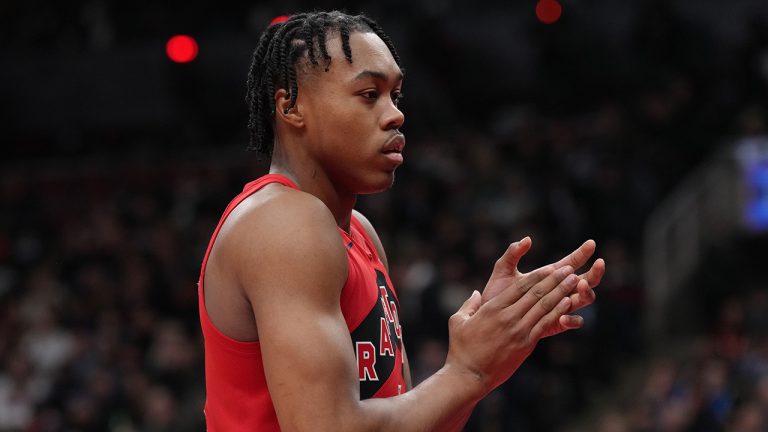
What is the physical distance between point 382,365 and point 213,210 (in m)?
10.4

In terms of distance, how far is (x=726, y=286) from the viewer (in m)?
11.1

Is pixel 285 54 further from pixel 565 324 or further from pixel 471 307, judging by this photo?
pixel 565 324

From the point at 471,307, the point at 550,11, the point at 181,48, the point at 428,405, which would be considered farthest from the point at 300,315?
the point at 181,48

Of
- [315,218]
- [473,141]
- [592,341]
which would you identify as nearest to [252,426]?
[315,218]

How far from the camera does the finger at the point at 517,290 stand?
2.92 meters

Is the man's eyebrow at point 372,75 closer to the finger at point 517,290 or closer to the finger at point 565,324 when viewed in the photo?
the finger at point 517,290

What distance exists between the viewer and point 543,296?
9.55ft

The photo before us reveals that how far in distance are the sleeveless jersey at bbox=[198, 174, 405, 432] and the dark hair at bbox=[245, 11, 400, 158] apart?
22cm

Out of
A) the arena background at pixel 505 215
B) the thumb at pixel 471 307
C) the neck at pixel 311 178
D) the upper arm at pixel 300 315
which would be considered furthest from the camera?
the arena background at pixel 505 215

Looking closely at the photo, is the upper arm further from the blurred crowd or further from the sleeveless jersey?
the blurred crowd

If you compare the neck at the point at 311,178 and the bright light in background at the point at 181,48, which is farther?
the bright light in background at the point at 181,48

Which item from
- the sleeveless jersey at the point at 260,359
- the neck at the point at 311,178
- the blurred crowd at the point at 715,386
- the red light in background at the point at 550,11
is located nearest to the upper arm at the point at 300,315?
the sleeveless jersey at the point at 260,359

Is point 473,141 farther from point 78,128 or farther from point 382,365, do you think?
point 382,365

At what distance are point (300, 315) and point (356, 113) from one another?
0.59m
